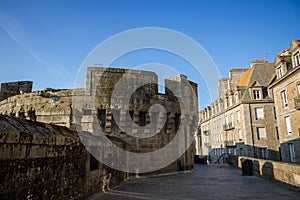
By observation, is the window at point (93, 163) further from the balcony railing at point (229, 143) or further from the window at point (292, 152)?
the balcony railing at point (229, 143)

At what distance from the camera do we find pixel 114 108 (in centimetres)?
1084

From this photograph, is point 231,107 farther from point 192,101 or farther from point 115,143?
point 115,143

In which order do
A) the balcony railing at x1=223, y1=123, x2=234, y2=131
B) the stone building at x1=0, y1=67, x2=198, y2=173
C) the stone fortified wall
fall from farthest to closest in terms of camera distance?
the balcony railing at x1=223, y1=123, x2=234, y2=131
the stone building at x1=0, y1=67, x2=198, y2=173
the stone fortified wall

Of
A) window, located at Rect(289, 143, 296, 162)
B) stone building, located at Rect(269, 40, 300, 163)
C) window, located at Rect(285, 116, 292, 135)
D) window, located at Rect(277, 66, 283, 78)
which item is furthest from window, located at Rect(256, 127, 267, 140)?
window, located at Rect(277, 66, 283, 78)

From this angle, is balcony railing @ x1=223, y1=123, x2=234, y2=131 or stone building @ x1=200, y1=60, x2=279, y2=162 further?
balcony railing @ x1=223, y1=123, x2=234, y2=131

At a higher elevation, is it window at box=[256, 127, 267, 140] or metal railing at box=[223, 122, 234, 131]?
metal railing at box=[223, 122, 234, 131]

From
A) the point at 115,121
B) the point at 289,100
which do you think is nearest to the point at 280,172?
the point at 115,121

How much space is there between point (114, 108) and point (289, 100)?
13.8 meters

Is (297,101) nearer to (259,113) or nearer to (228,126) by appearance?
(259,113)

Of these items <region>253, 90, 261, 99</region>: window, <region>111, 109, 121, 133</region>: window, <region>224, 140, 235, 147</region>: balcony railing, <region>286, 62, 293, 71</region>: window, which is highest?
<region>286, 62, 293, 71</region>: window

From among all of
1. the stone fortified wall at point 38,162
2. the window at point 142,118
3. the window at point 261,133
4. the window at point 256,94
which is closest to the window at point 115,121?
the window at point 142,118

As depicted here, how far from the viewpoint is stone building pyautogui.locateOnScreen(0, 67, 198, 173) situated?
10461 millimetres

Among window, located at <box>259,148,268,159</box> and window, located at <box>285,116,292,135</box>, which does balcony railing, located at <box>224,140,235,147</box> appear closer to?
window, located at <box>259,148,268,159</box>

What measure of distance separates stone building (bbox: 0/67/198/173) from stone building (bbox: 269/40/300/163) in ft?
31.7
